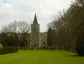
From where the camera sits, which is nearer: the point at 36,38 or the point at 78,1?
the point at 78,1

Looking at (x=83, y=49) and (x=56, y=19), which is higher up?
(x=56, y=19)

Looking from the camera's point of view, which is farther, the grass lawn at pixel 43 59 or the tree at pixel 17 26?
the tree at pixel 17 26

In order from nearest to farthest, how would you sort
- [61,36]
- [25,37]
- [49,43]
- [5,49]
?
[5,49] < [61,36] < [49,43] < [25,37]

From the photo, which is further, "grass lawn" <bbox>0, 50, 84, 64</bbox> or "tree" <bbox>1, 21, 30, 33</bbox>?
"tree" <bbox>1, 21, 30, 33</bbox>

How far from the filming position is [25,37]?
116062 millimetres

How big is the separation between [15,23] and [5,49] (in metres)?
62.8

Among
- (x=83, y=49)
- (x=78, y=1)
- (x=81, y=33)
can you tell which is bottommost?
(x=83, y=49)

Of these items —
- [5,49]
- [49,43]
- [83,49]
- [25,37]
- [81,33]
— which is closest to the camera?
[83,49]

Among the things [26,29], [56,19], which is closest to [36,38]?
[26,29]

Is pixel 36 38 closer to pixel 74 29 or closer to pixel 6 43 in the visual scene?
pixel 6 43

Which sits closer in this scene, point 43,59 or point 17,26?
point 43,59

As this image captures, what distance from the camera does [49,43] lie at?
356 feet

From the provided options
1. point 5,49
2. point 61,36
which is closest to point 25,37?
point 61,36

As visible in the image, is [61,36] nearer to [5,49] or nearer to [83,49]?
[5,49]
